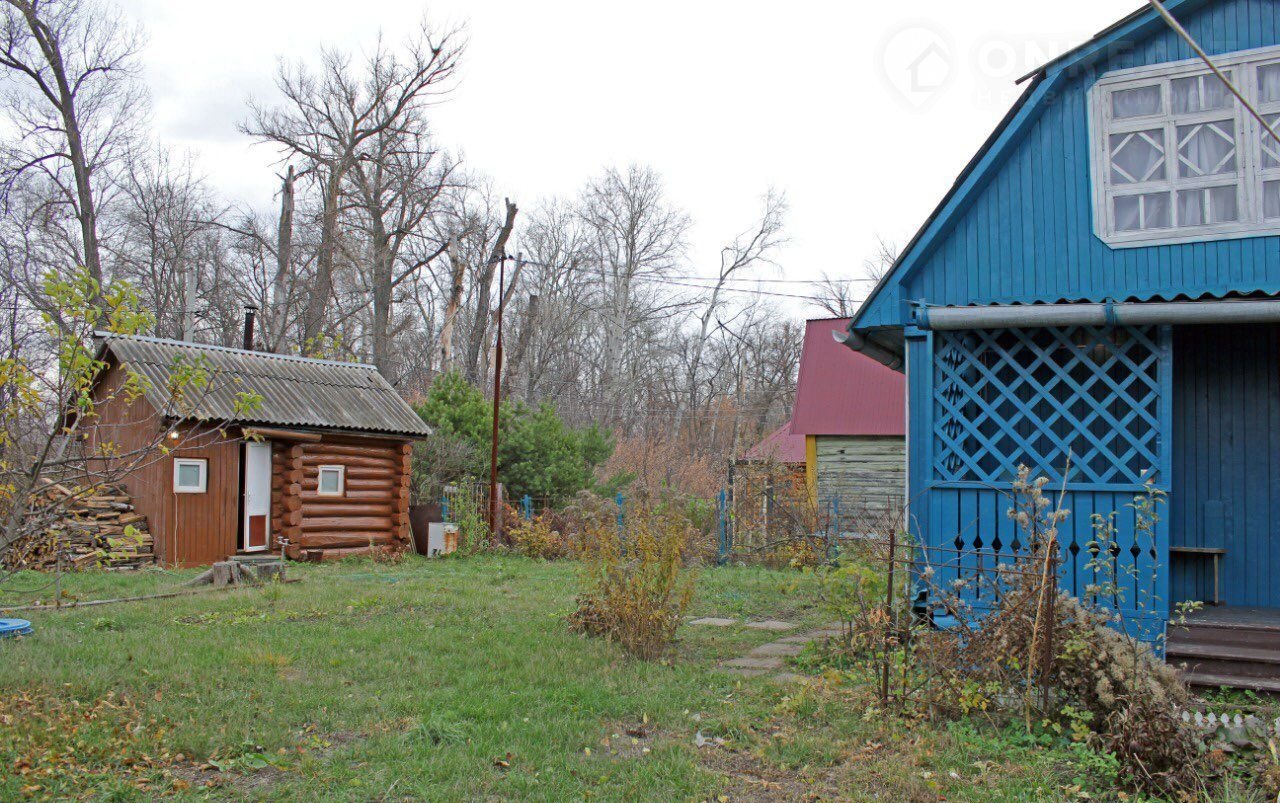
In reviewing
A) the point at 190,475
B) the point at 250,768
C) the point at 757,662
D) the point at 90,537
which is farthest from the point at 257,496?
the point at 250,768

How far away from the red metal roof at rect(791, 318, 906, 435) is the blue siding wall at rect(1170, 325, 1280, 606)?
11.7 meters

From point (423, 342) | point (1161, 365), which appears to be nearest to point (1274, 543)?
point (1161, 365)

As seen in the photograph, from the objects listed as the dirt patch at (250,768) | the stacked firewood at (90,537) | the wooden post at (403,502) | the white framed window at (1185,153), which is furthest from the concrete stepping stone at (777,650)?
the wooden post at (403,502)

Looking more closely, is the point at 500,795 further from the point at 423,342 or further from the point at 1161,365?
the point at 423,342

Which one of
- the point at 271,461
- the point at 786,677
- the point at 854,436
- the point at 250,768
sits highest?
the point at 854,436

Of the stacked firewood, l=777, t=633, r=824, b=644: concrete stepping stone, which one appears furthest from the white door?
l=777, t=633, r=824, b=644: concrete stepping stone

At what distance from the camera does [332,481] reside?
62.2 feet

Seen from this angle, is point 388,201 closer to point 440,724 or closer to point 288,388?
point 288,388

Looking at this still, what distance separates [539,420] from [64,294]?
17869 mm

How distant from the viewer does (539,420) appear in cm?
2328

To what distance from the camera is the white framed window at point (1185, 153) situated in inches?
300

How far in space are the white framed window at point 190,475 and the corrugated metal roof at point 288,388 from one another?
1.00 meters

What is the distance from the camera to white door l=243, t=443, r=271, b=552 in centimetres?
1756

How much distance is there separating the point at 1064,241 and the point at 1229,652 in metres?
3.34
